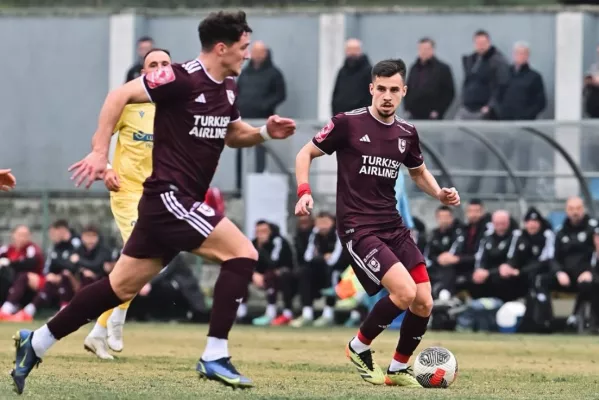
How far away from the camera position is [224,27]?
815 cm

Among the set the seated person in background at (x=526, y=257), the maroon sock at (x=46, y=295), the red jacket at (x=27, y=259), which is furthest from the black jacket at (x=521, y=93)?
the red jacket at (x=27, y=259)

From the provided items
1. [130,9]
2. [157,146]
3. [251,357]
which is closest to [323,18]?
[130,9]

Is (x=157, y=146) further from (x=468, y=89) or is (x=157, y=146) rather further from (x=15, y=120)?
(x=15, y=120)

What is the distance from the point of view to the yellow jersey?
38.9ft

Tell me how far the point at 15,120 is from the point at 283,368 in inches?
569

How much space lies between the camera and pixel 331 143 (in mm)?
10039

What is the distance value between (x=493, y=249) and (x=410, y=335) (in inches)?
331

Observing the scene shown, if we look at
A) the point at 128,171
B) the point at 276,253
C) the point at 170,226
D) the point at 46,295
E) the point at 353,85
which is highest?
the point at 353,85

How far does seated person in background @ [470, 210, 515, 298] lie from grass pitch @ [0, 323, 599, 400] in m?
1.22

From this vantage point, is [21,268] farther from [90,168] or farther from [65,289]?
[90,168]

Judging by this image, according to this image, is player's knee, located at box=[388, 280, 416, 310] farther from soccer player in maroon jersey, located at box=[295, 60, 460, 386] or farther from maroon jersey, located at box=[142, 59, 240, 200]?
maroon jersey, located at box=[142, 59, 240, 200]

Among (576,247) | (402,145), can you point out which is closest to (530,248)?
(576,247)

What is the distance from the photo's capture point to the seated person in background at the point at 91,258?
1928cm

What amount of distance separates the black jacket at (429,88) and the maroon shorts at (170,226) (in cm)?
1225
